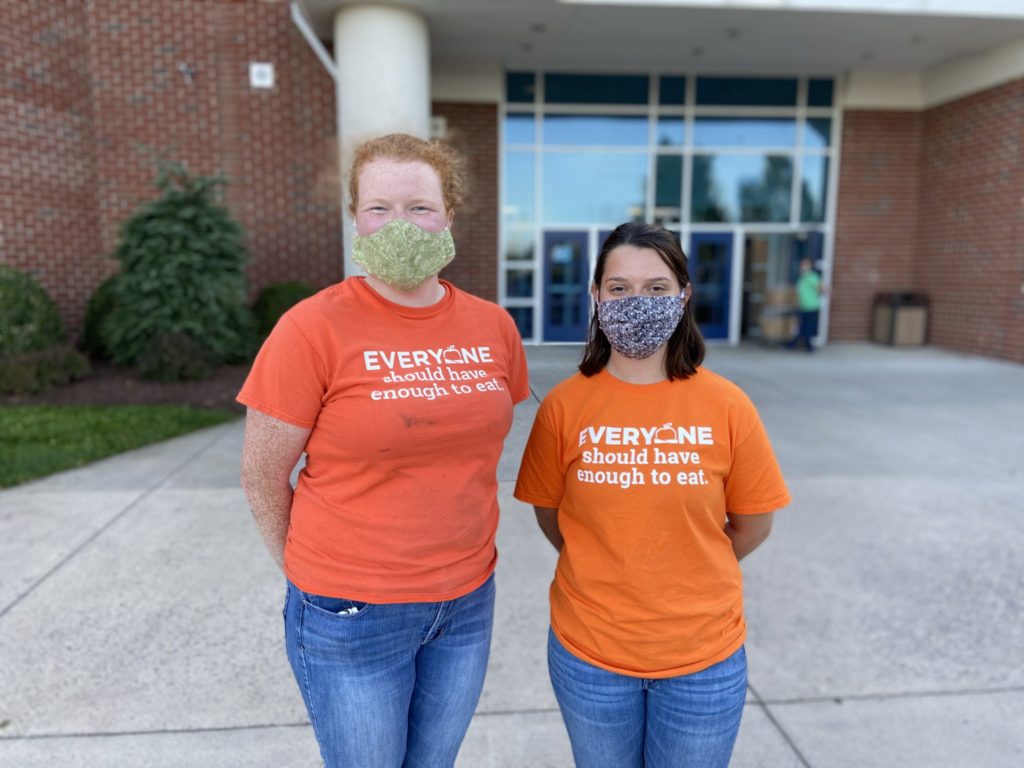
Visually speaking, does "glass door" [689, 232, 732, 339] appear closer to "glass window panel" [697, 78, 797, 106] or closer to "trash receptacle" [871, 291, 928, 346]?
"glass window panel" [697, 78, 797, 106]

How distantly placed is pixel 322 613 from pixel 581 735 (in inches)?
26.0

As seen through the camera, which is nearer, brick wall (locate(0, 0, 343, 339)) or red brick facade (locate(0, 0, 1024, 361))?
red brick facade (locate(0, 0, 1024, 361))

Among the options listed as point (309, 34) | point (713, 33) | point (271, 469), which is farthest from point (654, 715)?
point (713, 33)

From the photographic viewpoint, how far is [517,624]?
141 inches

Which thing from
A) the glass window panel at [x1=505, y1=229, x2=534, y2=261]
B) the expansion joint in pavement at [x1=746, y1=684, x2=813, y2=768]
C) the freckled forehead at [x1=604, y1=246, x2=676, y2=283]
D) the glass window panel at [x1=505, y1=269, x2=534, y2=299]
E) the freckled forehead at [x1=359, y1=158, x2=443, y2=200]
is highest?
the glass window panel at [x1=505, y1=229, x2=534, y2=261]

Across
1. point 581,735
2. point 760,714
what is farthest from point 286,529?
point 760,714

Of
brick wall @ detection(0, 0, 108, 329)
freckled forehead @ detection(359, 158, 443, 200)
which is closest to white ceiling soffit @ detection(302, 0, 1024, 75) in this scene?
brick wall @ detection(0, 0, 108, 329)

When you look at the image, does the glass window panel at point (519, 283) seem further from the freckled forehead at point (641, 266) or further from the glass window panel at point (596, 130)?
the freckled forehead at point (641, 266)

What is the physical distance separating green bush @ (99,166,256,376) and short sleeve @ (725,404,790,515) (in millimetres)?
8546

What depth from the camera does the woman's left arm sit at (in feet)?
5.90

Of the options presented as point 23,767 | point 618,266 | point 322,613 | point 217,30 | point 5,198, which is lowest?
point 23,767

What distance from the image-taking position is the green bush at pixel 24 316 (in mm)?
8430

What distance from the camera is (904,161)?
48.7ft

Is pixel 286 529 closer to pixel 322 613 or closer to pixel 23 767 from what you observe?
pixel 322 613
